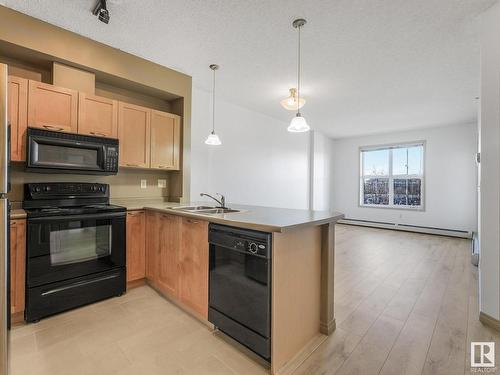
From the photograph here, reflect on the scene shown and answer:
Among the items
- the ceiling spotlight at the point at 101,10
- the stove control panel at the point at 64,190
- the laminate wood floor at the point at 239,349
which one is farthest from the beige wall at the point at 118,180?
the ceiling spotlight at the point at 101,10

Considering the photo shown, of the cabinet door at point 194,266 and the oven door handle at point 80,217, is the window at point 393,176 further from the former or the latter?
the oven door handle at point 80,217

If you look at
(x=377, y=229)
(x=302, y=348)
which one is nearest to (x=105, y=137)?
(x=302, y=348)

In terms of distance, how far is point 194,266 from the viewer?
7.02 feet

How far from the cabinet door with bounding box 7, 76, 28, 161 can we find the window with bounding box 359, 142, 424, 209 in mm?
7390

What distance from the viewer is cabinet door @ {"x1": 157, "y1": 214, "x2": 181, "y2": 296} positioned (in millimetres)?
2367

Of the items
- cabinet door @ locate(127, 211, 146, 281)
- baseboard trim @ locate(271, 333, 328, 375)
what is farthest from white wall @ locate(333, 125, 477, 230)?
cabinet door @ locate(127, 211, 146, 281)

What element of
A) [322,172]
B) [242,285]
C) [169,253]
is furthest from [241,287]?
[322,172]

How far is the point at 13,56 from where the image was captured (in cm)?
241

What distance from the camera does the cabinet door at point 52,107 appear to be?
2.32 m

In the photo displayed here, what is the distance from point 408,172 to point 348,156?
166 centimetres

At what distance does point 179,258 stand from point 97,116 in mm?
1789

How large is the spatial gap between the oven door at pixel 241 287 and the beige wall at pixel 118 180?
6.19ft

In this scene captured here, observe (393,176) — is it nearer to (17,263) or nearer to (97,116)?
(97,116)

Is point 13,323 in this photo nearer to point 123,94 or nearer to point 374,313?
point 123,94
